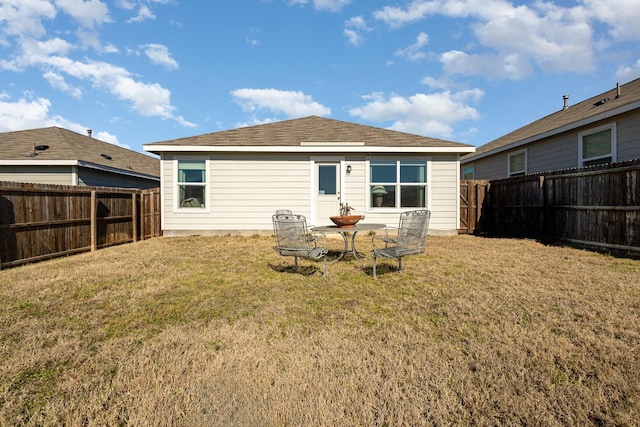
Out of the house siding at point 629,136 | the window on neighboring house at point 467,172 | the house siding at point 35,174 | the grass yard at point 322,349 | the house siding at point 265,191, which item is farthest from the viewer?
the window on neighboring house at point 467,172

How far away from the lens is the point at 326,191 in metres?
9.88

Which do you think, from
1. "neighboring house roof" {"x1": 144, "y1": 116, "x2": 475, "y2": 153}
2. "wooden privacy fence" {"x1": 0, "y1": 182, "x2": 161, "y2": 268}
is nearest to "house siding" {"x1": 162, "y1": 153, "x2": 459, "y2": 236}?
"neighboring house roof" {"x1": 144, "y1": 116, "x2": 475, "y2": 153}

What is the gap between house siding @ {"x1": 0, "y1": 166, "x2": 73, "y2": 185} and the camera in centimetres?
1095

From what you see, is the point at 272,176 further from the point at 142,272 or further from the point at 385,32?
the point at 385,32

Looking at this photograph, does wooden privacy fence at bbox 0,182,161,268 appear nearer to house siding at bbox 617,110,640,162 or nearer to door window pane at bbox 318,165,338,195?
door window pane at bbox 318,165,338,195

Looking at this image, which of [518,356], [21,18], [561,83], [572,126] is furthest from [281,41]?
[518,356]

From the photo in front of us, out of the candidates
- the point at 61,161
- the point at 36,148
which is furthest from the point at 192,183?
the point at 36,148

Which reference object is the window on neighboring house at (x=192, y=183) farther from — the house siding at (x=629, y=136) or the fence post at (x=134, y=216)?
the house siding at (x=629, y=136)

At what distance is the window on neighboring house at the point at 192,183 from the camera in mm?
9633

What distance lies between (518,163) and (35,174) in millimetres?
19052

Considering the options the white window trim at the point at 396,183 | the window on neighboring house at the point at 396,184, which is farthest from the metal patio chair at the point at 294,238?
the window on neighboring house at the point at 396,184

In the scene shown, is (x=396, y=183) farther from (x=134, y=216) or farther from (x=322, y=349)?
(x=134, y=216)

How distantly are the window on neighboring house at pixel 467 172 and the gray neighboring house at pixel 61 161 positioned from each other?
57.9 ft

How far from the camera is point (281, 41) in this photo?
13.6 meters
